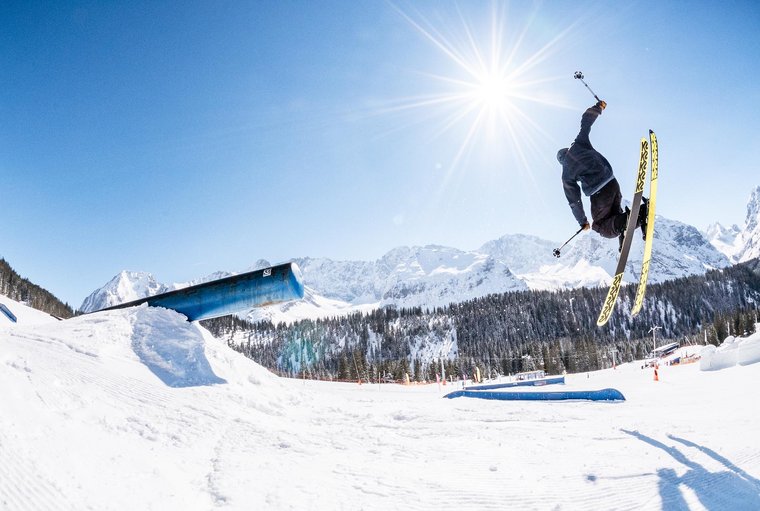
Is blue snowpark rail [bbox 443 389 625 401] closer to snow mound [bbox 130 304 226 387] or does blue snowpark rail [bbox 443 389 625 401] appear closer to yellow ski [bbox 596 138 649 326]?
yellow ski [bbox 596 138 649 326]

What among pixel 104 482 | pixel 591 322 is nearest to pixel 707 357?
pixel 104 482

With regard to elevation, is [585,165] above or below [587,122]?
below

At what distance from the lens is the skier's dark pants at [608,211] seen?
24.3 feet

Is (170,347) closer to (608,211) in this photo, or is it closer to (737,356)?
(608,211)

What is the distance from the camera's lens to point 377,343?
183 m

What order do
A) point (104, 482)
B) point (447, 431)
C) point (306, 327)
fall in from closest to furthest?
point (104, 482), point (447, 431), point (306, 327)

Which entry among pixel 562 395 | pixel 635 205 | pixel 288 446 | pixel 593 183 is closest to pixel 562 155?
pixel 593 183

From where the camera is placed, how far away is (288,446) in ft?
24.3

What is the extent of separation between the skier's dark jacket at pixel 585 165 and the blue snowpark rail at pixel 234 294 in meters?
9.98

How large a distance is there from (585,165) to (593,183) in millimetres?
367

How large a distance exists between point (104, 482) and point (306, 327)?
19608 cm

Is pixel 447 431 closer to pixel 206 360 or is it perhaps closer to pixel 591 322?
pixel 206 360

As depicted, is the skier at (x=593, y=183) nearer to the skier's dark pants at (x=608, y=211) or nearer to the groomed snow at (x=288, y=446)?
the skier's dark pants at (x=608, y=211)

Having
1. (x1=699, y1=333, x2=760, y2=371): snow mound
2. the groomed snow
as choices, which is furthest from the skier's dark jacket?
(x1=699, y1=333, x2=760, y2=371): snow mound
